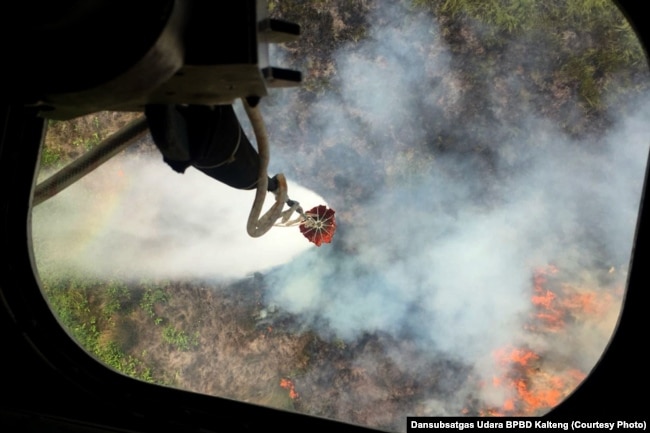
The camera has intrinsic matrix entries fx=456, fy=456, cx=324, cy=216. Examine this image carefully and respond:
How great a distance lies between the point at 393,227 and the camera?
769 cm

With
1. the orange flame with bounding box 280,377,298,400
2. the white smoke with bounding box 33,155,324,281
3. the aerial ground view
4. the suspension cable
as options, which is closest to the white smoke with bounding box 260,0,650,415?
the aerial ground view

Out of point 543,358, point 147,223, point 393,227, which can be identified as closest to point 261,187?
point 393,227

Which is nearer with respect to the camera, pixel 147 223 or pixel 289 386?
pixel 147 223

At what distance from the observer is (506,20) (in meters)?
7.01

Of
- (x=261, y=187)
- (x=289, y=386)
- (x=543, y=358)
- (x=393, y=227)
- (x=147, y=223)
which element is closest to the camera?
(x=261, y=187)

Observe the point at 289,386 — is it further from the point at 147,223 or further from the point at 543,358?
the point at 543,358

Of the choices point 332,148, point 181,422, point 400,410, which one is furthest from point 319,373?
point 181,422

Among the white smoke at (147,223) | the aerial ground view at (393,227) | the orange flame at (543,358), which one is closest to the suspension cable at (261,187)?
the white smoke at (147,223)

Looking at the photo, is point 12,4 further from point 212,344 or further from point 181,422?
point 212,344

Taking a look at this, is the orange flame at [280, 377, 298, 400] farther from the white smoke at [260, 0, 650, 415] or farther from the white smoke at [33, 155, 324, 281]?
the white smoke at [33, 155, 324, 281]

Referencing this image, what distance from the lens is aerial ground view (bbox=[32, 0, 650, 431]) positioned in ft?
22.2

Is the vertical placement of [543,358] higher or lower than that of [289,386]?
higher

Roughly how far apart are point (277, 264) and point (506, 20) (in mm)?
5341

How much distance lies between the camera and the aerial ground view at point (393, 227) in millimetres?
6758
